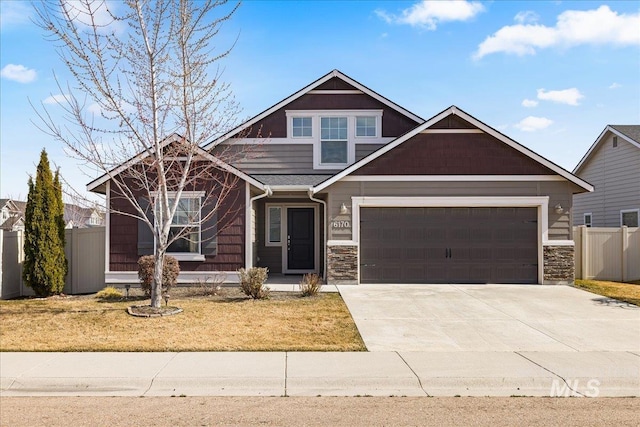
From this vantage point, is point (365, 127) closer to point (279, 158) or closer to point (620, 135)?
point (279, 158)

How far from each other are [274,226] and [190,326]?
8296 mm

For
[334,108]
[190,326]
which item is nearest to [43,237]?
[190,326]

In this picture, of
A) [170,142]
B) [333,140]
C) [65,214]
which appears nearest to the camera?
[170,142]

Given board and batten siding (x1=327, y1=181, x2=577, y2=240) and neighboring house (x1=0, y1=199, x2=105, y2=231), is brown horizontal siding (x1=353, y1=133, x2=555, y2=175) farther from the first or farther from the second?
neighboring house (x1=0, y1=199, x2=105, y2=231)

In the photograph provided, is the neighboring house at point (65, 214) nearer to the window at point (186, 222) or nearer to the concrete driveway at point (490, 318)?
the window at point (186, 222)

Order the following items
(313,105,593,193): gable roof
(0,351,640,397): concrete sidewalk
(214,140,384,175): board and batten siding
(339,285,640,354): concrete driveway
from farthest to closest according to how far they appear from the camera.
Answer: (214,140,384,175): board and batten siding, (313,105,593,193): gable roof, (339,285,640,354): concrete driveway, (0,351,640,397): concrete sidewalk

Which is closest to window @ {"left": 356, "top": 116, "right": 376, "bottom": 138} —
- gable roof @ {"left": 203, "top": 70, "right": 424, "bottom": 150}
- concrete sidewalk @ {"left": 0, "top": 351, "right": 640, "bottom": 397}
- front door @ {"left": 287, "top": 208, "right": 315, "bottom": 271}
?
gable roof @ {"left": 203, "top": 70, "right": 424, "bottom": 150}

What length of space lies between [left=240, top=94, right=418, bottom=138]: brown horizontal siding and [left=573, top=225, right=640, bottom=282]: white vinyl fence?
6963 millimetres

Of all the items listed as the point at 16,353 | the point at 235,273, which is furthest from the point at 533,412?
the point at 235,273

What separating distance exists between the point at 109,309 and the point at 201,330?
317 cm

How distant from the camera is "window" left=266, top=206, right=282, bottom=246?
56.3ft

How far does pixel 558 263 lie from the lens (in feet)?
47.8

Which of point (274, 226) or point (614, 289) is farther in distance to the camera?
point (274, 226)

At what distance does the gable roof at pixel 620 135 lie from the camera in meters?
19.6
